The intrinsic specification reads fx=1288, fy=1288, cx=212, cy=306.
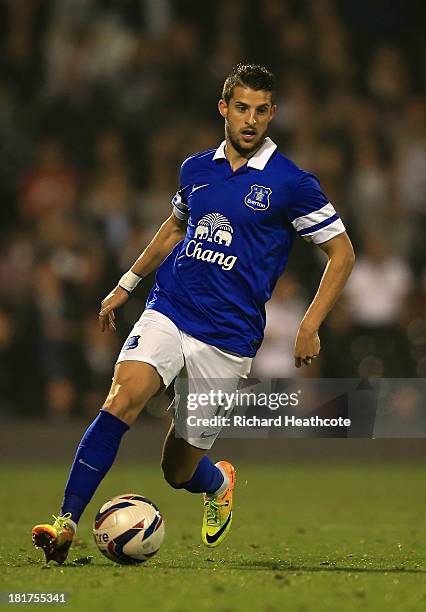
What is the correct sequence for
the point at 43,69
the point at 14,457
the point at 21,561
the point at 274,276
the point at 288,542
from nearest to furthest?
the point at 21,561, the point at 274,276, the point at 288,542, the point at 14,457, the point at 43,69

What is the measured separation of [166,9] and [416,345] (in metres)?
5.97

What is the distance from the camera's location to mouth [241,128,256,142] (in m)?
6.93

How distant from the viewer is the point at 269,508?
9922 mm

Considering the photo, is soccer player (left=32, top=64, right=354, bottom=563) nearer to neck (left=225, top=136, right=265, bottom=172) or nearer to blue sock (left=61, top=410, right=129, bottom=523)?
neck (left=225, top=136, right=265, bottom=172)

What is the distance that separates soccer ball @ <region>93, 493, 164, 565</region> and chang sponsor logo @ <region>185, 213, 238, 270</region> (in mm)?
1375

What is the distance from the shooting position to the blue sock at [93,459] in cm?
640

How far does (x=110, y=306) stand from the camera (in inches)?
288

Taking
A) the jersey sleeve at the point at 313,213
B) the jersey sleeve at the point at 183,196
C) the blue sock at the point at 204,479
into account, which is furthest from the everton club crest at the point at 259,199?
the blue sock at the point at 204,479

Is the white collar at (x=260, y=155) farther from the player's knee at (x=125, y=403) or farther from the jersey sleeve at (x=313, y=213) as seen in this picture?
the player's knee at (x=125, y=403)

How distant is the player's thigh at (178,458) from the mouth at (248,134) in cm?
163

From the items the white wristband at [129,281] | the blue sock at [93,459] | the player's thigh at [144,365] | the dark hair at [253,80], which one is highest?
the dark hair at [253,80]

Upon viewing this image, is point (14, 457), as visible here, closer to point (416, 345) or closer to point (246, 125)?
point (416, 345)

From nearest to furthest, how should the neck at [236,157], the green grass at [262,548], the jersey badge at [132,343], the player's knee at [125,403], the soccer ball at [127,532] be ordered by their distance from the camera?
the green grass at [262,548], the soccer ball at [127,532], the player's knee at [125,403], the jersey badge at [132,343], the neck at [236,157]

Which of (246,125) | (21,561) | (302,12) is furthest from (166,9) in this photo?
(21,561)
